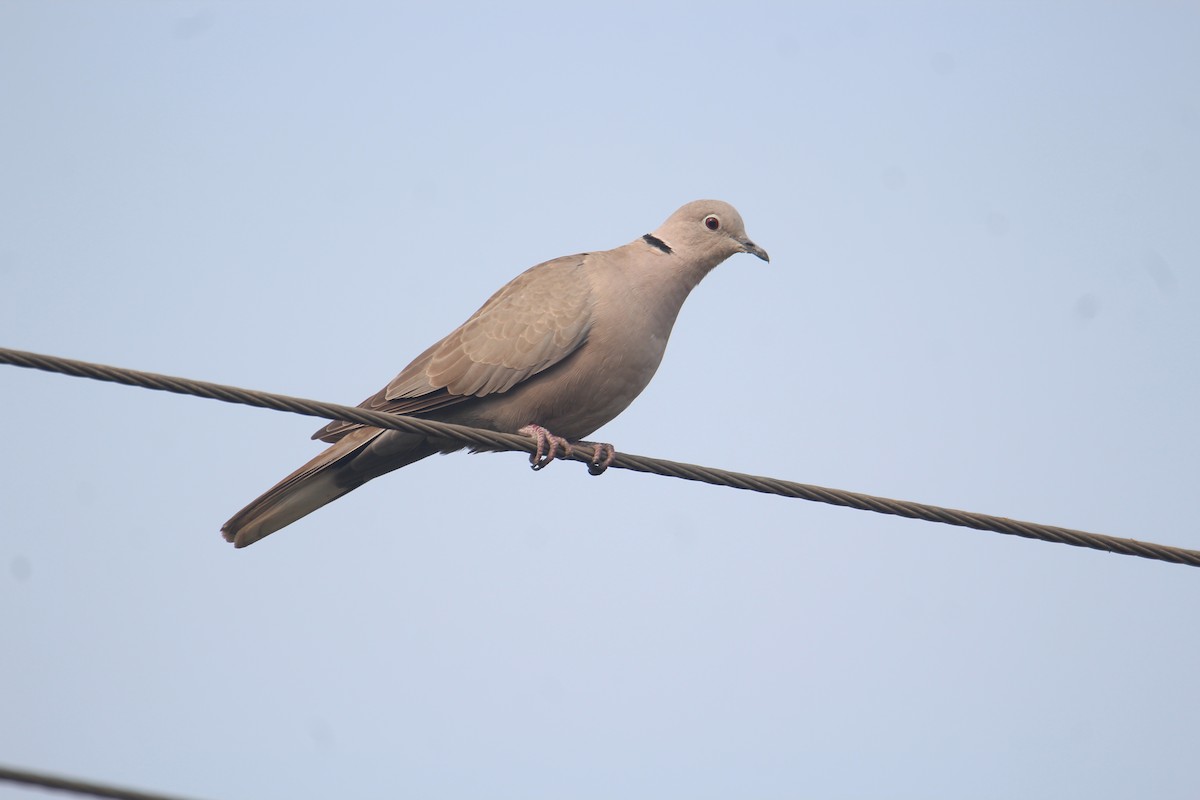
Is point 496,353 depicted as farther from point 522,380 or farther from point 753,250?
point 753,250

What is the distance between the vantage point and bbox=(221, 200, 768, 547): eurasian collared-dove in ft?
19.2

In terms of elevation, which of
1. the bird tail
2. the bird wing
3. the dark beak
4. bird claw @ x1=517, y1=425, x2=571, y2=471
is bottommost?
the bird tail

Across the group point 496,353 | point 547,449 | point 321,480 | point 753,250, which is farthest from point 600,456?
point 753,250

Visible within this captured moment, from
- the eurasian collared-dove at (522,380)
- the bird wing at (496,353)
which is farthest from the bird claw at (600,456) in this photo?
the bird wing at (496,353)

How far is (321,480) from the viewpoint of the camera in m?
5.91

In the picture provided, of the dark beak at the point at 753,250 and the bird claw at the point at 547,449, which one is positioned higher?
the dark beak at the point at 753,250

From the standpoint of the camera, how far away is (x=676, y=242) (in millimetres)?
6645

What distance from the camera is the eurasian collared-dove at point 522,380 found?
5844 millimetres

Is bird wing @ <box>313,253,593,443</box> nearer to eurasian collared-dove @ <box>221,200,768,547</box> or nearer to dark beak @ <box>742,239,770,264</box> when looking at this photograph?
eurasian collared-dove @ <box>221,200,768,547</box>

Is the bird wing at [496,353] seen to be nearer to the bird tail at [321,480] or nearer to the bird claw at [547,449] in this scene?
the bird tail at [321,480]

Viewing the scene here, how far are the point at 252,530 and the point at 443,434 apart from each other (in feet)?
5.94

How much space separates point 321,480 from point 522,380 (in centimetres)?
101

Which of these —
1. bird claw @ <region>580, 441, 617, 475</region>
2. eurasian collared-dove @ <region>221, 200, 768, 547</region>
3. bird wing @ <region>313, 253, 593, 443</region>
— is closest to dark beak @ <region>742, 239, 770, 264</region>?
eurasian collared-dove @ <region>221, 200, 768, 547</region>


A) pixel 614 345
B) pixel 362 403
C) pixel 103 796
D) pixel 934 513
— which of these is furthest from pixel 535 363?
pixel 103 796
